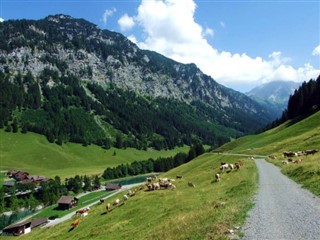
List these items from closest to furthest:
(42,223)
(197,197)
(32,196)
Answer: (197,197) → (42,223) → (32,196)

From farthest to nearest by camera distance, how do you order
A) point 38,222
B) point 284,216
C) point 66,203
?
point 66,203
point 38,222
point 284,216

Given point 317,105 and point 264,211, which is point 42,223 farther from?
point 317,105

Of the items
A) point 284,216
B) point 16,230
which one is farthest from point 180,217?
point 16,230

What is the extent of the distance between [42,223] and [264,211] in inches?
4277

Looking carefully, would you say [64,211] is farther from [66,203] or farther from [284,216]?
[284,216]

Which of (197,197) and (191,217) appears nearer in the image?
(191,217)

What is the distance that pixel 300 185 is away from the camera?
37.9m

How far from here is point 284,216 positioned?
23969 millimetres

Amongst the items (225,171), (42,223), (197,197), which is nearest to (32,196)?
(42,223)

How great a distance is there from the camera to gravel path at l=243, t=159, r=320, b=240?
780 inches

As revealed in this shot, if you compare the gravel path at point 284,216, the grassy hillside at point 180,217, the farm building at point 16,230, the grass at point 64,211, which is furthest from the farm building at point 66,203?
the gravel path at point 284,216

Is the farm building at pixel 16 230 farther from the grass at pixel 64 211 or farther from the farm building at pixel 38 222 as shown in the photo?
the grass at pixel 64 211

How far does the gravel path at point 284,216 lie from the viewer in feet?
65.0

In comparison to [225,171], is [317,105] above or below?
above
